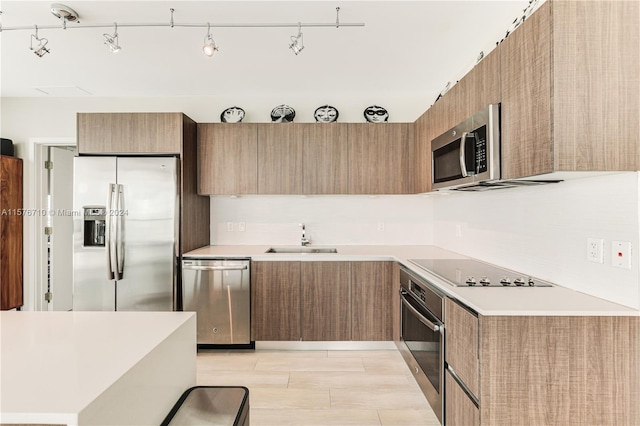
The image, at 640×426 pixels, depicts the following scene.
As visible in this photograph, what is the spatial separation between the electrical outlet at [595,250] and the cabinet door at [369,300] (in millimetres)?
1728

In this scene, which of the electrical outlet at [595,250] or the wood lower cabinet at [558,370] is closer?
the wood lower cabinet at [558,370]

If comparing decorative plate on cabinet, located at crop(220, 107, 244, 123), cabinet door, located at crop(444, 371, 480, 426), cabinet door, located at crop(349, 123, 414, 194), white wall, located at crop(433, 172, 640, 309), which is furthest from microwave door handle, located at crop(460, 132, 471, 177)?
decorative plate on cabinet, located at crop(220, 107, 244, 123)

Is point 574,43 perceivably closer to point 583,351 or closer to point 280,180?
point 583,351

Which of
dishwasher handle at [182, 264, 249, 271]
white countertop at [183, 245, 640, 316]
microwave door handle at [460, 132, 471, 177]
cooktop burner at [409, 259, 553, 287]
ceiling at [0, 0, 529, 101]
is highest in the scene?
ceiling at [0, 0, 529, 101]

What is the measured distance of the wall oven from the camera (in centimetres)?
210

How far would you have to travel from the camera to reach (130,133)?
331 cm

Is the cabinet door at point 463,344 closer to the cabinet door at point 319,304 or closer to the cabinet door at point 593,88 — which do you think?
the cabinet door at point 593,88

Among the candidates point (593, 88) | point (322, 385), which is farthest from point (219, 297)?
point (593, 88)

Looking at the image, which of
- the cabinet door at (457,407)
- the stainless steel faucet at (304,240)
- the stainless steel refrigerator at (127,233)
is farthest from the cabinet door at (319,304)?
the cabinet door at (457,407)

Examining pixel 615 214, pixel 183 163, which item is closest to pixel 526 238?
pixel 615 214

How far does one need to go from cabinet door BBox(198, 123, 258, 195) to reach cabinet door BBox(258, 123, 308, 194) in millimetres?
70

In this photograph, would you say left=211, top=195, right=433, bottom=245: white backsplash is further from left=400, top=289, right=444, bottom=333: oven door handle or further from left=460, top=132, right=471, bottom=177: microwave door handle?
left=460, top=132, right=471, bottom=177: microwave door handle

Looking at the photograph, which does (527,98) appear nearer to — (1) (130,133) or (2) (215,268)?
(2) (215,268)

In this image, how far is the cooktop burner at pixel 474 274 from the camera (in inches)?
79.0
